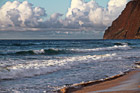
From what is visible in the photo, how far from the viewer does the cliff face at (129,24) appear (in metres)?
127

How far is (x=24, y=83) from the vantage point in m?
8.51

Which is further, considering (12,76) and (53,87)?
(12,76)

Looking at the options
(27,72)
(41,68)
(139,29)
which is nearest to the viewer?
(27,72)

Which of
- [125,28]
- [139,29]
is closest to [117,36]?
[125,28]

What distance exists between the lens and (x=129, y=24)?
429 feet

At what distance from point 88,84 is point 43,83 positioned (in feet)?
5.52

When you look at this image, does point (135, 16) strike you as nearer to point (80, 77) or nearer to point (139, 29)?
point (139, 29)

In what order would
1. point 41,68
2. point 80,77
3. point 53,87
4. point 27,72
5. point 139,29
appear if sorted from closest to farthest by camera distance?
point 53,87 < point 80,77 < point 27,72 < point 41,68 < point 139,29

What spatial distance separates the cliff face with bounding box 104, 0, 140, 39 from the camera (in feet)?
417

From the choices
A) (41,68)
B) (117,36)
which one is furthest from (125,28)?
(41,68)

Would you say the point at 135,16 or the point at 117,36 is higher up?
the point at 135,16

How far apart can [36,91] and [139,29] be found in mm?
125842

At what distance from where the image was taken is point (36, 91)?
7266mm

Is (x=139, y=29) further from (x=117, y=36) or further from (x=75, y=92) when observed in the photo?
(x=75, y=92)
